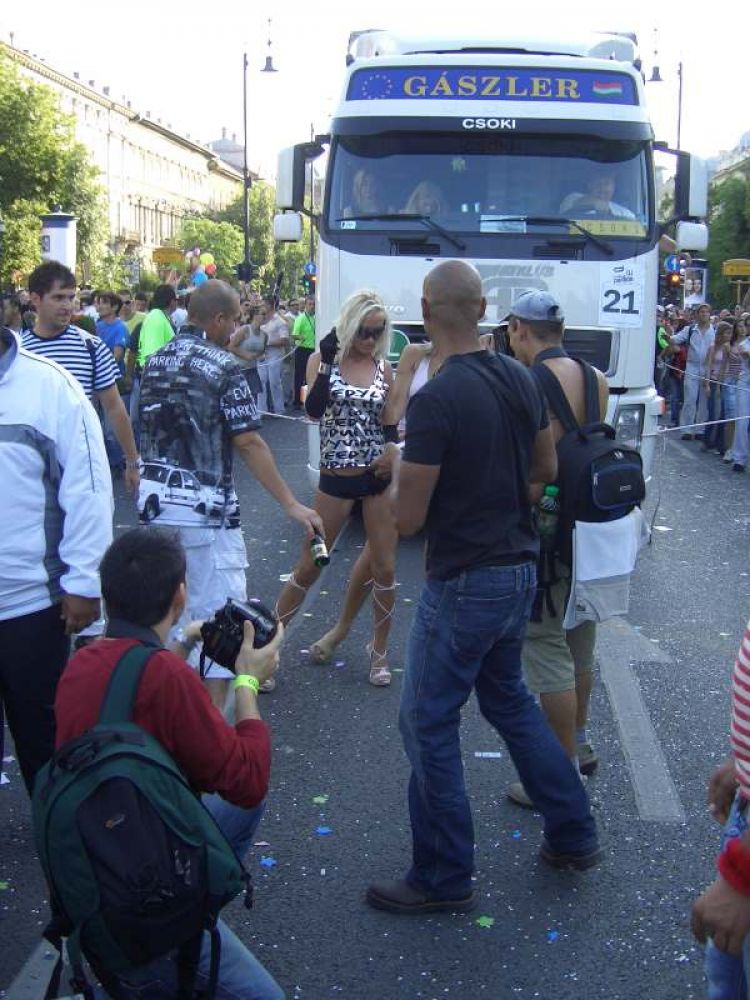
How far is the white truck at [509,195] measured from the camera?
28.3 feet

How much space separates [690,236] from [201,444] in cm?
603

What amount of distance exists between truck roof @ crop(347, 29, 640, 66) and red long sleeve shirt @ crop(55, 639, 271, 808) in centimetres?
774

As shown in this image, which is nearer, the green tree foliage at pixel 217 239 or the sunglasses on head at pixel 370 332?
the sunglasses on head at pixel 370 332

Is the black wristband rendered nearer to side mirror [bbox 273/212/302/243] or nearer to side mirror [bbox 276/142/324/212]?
side mirror [bbox 276/142/324/212]

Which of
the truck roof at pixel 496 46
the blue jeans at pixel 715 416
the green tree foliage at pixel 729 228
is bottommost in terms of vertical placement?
the blue jeans at pixel 715 416

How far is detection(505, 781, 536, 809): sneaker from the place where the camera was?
4.57 metres

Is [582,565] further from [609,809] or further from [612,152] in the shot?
[612,152]

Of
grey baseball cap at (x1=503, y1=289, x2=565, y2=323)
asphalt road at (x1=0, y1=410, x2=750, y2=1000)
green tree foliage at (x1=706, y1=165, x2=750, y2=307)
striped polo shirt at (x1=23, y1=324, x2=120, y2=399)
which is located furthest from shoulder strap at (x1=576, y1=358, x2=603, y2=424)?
green tree foliage at (x1=706, y1=165, x2=750, y2=307)

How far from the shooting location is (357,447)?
243 inches

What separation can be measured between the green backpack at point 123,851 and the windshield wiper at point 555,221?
685 cm

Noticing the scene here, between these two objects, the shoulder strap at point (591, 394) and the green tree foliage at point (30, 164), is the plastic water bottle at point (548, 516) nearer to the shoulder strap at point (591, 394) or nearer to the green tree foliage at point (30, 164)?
the shoulder strap at point (591, 394)

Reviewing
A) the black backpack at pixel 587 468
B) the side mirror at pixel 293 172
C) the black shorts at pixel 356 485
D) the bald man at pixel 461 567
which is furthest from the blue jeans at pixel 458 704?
the side mirror at pixel 293 172

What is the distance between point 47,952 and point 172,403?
1.90 metres

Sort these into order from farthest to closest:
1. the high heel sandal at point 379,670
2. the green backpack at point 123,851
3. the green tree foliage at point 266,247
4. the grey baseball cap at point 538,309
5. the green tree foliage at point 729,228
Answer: the green tree foliage at point 266,247
the green tree foliage at point 729,228
the high heel sandal at point 379,670
the grey baseball cap at point 538,309
the green backpack at point 123,851
